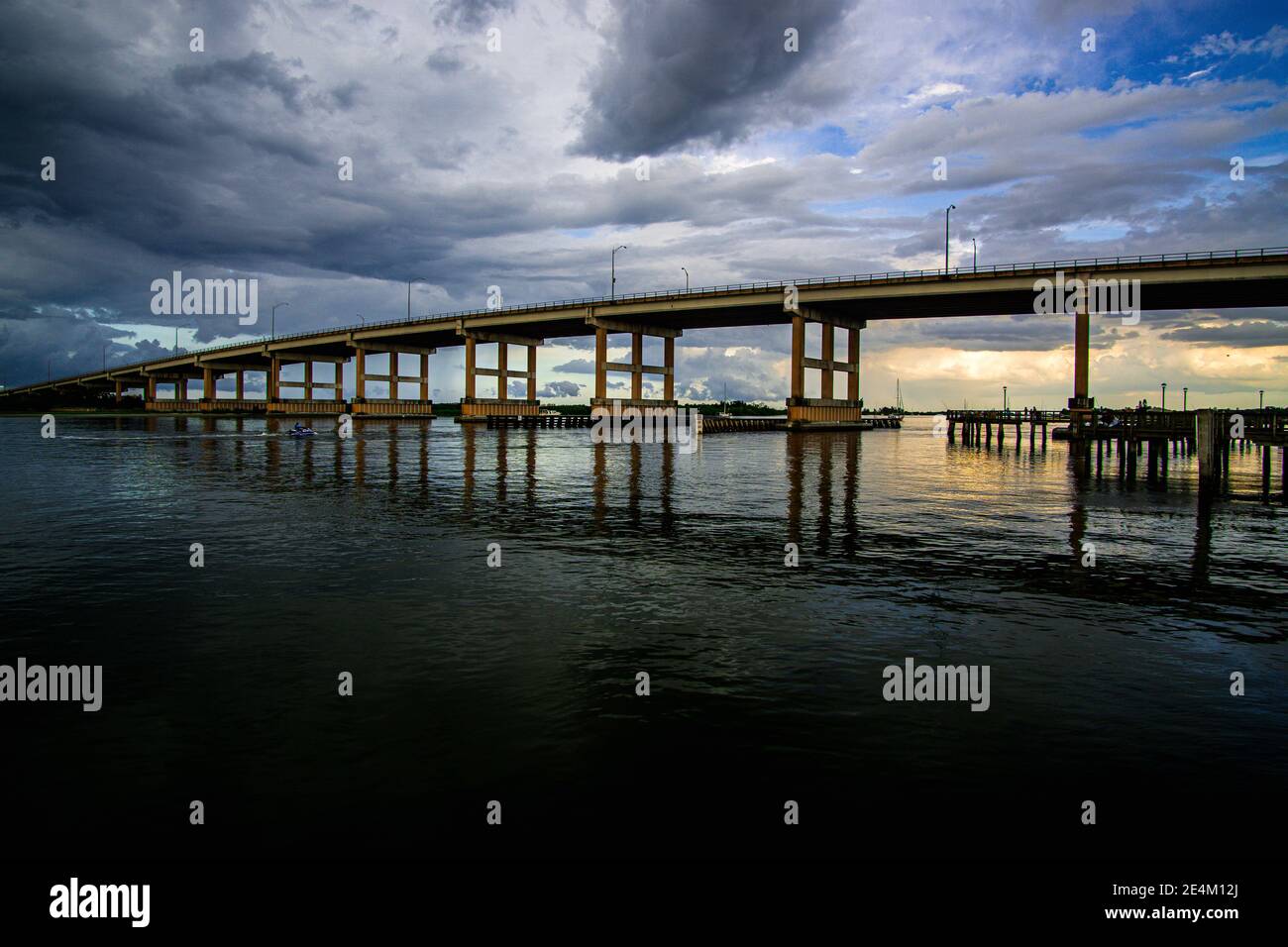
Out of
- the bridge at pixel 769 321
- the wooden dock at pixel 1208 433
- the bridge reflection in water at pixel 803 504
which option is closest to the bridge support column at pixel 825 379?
the bridge at pixel 769 321

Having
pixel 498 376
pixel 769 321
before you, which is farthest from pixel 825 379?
pixel 498 376

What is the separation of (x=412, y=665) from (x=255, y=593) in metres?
5.19

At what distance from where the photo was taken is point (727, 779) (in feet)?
21.6

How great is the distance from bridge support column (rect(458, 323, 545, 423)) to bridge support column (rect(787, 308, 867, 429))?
56.9m

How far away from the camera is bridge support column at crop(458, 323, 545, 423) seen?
13850 cm

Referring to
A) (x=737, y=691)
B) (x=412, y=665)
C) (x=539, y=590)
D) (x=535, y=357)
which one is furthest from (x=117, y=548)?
(x=535, y=357)

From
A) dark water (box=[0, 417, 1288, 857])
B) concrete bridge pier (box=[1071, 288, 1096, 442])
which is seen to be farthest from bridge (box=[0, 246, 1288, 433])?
dark water (box=[0, 417, 1288, 857])

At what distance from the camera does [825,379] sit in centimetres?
11431

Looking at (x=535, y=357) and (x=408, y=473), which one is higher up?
(x=535, y=357)

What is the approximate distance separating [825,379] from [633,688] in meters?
110

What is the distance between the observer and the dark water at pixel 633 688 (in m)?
6.03

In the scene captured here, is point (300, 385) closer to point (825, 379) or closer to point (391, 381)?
point (391, 381)
